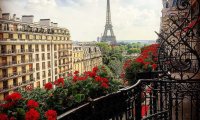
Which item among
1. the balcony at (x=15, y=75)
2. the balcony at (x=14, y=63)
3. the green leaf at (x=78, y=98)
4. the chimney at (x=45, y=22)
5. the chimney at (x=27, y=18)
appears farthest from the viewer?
the chimney at (x=45, y=22)

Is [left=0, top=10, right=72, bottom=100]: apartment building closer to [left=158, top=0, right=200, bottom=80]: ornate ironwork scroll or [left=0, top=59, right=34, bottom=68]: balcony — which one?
[left=0, top=59, right=34, bottom=68]: balcony

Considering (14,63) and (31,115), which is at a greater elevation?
(31,115)

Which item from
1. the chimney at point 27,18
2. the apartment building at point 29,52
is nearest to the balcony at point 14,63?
the apartment building at point 29,52

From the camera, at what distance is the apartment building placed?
45281 millimetres

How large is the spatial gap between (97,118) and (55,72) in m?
58.0

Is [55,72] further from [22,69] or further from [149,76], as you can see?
[149,76]

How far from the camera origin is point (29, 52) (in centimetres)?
5169

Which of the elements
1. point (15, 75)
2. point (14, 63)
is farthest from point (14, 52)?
point (15, 75)

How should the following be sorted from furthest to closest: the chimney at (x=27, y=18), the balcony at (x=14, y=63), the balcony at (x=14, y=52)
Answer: the chimney at (x=27, y=18) → the balcony at (x=14, y=63) → the balcony at (x=14, y=52)

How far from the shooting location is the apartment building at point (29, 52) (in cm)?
4528

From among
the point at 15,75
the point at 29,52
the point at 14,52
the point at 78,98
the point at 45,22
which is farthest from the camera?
the point at 45,22

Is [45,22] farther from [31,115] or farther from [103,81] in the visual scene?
[31,115]

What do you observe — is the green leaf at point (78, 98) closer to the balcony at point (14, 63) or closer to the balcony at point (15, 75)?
the balcony at point (15, 75)

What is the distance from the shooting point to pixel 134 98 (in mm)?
6109
